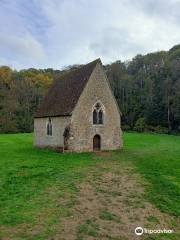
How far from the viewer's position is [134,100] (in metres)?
86.8

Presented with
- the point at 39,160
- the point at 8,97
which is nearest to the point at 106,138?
the point at 39,160

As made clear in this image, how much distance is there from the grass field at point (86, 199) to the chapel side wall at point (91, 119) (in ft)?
23.0

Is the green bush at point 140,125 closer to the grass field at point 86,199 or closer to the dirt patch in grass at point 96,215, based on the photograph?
the grass field at point 86,199

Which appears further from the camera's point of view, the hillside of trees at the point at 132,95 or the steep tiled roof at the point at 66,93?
the hillside of trees at the point at 132,95

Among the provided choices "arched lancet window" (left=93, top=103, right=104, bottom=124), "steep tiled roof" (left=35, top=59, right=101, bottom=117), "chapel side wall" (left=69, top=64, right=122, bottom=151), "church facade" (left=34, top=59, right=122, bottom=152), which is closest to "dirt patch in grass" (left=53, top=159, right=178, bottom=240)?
"chapel side wall" (left=69, top=64, right=122, bottom=151)

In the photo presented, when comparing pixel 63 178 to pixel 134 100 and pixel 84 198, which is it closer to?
pixel 84 198

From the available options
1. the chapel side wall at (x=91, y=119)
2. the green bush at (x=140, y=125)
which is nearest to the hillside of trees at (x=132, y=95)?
the green bush at (x=140, y=125)

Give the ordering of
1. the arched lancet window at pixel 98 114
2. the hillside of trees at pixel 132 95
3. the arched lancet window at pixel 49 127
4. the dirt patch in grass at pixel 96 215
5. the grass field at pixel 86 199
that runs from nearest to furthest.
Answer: the dirt patch in grass at pixel 96 215 < the grass field at pixel 86 199 < the arched lancet window at pixel 98 114 < the arched lancet window at pixel 49 127 < the hillside of trees at pixel 132 95

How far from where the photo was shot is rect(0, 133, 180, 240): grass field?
12500mm

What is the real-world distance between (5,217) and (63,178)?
7.37m

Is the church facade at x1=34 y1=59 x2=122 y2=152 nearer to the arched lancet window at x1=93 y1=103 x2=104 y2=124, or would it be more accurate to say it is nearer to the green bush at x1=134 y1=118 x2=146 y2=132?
the arched lancet window at x1=93 y1=103 x2=104 y2=124

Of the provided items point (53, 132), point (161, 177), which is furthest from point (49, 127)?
point (161, 177)

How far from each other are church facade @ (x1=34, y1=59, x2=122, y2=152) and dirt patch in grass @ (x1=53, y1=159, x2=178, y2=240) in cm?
1292

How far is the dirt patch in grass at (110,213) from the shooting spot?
12320 millimetres
